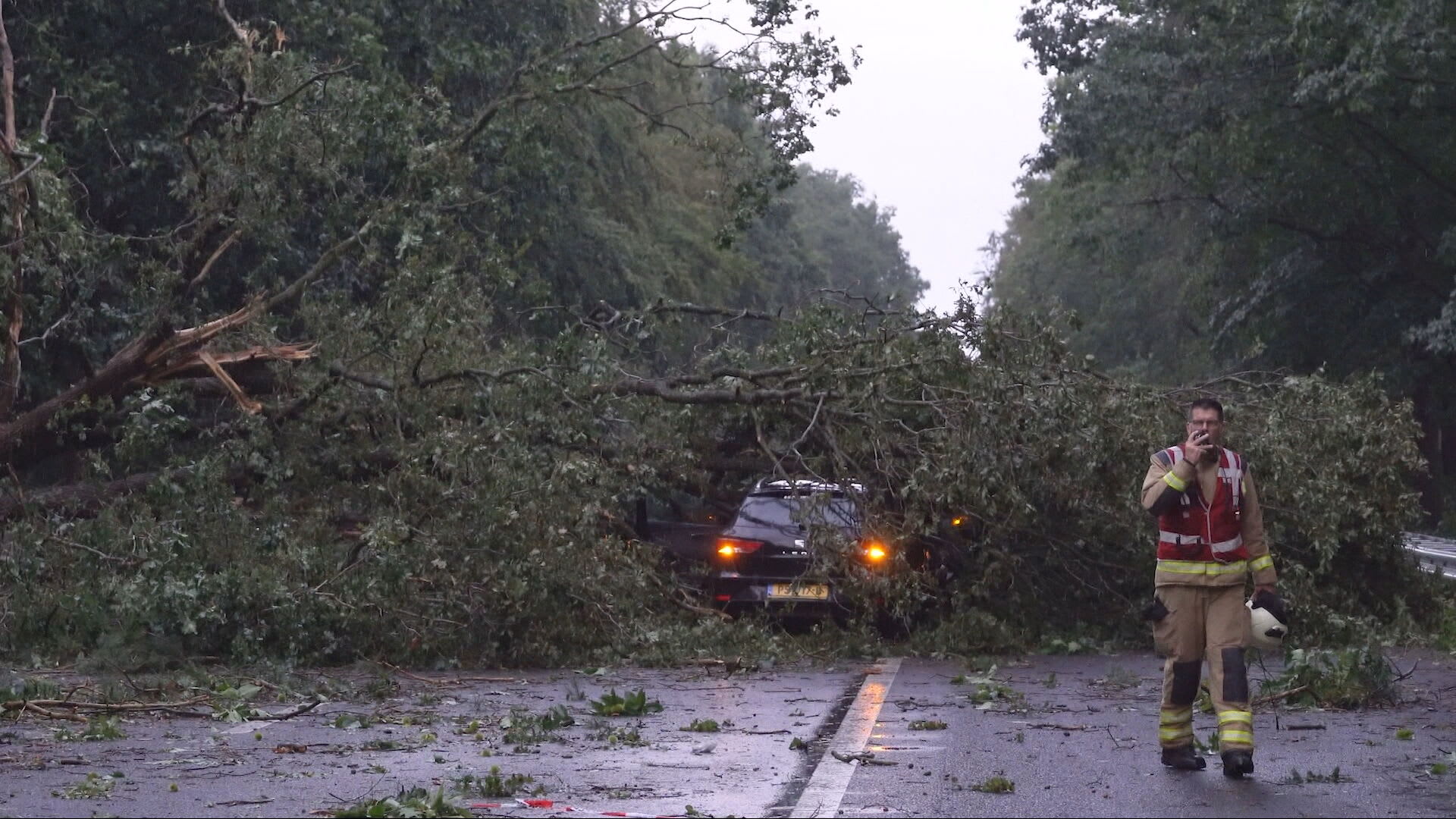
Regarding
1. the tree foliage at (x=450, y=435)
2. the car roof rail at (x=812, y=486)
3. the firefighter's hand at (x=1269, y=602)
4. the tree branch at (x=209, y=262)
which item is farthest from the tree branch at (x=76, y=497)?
the firefighter's hand at (x=1269, y=602)

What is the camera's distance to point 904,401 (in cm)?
1262

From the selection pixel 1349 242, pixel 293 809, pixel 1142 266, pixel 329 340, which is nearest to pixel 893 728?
pixel 293 809

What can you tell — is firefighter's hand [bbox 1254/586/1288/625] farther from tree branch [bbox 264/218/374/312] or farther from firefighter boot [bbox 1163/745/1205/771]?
tree branch [bbox 264/218/374/312]

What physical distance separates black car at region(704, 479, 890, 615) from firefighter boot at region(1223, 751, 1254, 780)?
214 inches

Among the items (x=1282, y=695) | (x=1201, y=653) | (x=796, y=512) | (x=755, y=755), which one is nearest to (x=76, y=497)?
(x=796, y=512)

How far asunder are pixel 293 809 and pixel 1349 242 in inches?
976

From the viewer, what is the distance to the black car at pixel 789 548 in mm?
12117

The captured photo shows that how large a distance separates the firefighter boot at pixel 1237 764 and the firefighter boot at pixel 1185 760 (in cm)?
18

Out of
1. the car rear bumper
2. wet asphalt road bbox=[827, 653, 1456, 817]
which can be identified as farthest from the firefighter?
the car rear bumper

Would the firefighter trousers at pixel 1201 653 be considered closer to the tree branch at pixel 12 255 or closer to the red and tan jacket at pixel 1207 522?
the red and tan jacket at pixel 1207 522

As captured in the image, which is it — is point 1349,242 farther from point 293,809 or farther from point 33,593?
point 293,809

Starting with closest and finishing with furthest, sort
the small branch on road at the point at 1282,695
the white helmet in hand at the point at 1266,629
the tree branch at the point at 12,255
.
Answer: the white helmet in hand at the point at 1266,629 < the small branch on road at the point at 1282,695 < the tree branch at the point at 12,255

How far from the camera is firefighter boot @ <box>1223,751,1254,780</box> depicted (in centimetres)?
663

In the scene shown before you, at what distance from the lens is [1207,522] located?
7012 mm
